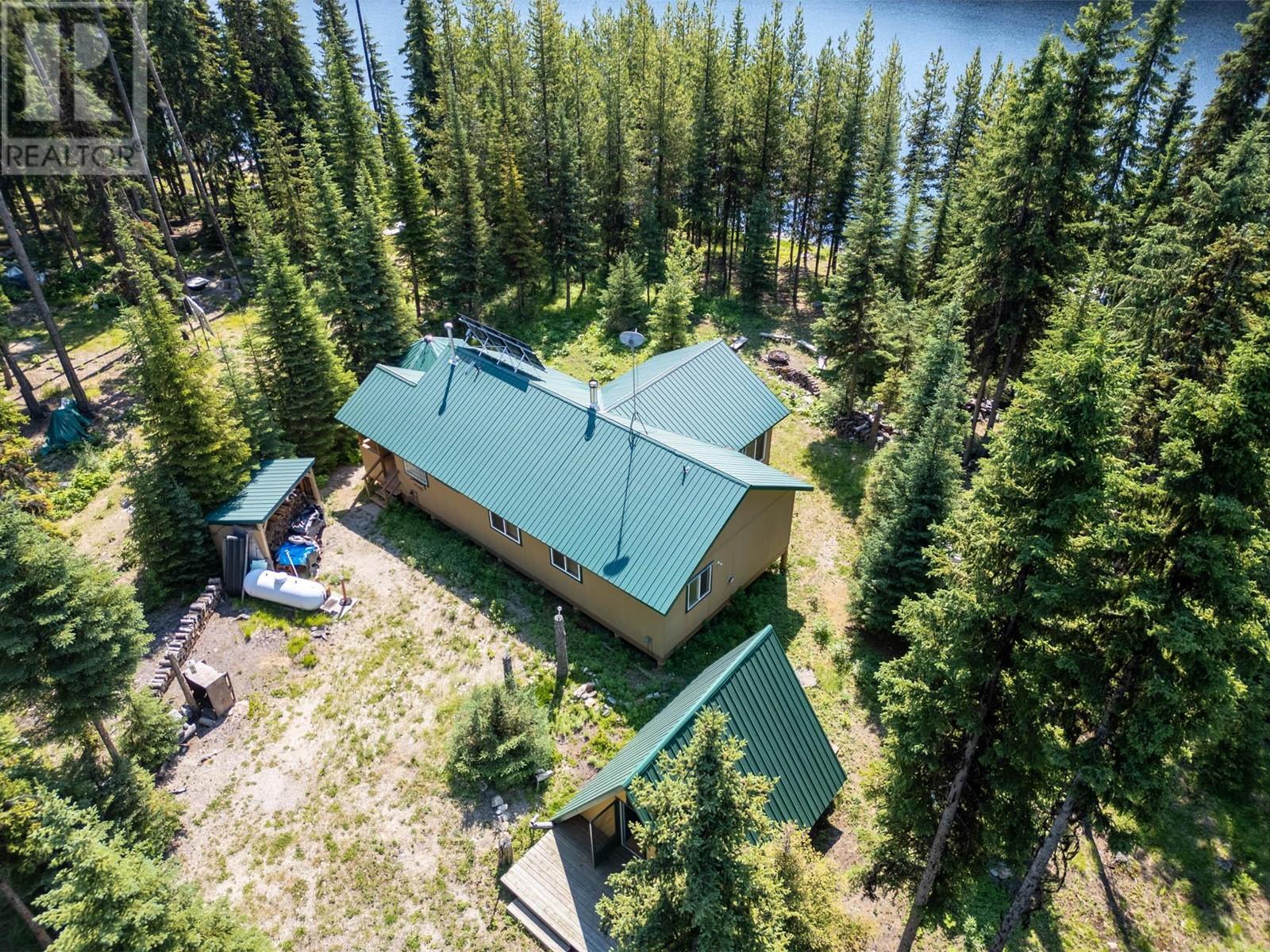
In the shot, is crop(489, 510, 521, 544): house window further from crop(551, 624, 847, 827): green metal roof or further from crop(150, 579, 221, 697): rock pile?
Result: crop(150, 579, 221, 697): rock pile

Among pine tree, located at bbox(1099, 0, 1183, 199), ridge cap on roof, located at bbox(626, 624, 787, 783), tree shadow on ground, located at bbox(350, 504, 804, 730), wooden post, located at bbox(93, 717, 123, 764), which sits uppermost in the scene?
pine tree, located at bbox(1099, 0, 1183, 199)

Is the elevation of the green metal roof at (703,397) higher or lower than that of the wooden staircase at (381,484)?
higher

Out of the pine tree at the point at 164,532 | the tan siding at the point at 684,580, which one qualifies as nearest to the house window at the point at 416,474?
the tan siding at the point at 684,580

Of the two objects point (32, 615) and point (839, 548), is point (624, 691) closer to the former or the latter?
point (839, 548)

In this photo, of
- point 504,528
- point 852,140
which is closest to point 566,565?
point 504,528

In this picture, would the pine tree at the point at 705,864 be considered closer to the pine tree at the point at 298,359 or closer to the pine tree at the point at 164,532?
the pine tree at the point at 164,532

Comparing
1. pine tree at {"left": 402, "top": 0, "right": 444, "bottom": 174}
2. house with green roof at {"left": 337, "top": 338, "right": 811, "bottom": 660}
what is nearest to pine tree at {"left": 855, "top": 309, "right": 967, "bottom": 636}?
house with green roof at {"left": 337, "top": 338, "right": 811, "bottom": 660}

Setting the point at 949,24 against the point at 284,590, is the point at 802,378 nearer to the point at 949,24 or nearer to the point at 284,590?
the point at 284,590
